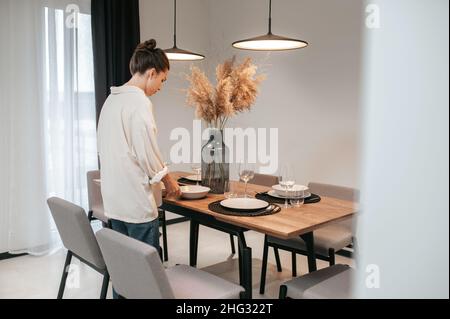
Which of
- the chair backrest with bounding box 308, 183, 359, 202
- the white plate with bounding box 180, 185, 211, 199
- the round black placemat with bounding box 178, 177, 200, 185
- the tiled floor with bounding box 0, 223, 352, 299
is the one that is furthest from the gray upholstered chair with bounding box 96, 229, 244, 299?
the chair backrest with bounding box 308, 183, 359, 202

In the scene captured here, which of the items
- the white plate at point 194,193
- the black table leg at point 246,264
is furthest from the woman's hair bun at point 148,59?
the black table leg at point 246,264

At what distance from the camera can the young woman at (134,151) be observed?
189 cm

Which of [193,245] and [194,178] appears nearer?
[194,178]

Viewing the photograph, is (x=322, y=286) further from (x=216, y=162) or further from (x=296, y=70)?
(x=296, y=70)

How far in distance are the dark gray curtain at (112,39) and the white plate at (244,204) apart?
202 cm

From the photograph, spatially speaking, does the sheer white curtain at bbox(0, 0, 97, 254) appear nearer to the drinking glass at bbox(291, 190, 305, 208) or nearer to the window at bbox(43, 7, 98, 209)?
the window at bbox(43, 7, 98, 209)

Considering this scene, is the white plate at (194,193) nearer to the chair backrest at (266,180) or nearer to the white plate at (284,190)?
the white plate at (284,190)

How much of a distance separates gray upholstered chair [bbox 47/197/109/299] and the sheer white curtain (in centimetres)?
139

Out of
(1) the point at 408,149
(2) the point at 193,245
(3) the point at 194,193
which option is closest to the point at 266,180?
(2) the point at 193,245

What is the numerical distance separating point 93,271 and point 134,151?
1652mm

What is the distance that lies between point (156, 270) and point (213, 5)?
3.67 meters

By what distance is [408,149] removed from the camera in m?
0.64

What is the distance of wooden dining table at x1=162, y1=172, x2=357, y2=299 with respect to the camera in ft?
5.88
